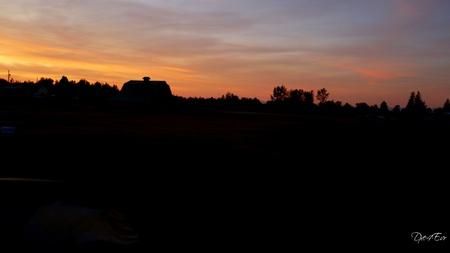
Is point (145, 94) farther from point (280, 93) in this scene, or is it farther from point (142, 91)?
point (280, 93)

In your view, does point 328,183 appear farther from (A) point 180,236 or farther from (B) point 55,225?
(B) point 55,225

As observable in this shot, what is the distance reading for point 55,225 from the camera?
8.14 feet

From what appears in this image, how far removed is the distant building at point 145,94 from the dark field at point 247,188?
3857cm

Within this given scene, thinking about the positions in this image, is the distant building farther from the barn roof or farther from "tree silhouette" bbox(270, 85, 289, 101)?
"tree silhouette" bbox(270, 85, 289, 101)

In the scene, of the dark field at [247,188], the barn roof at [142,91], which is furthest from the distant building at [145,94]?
the dark field at [247,188]

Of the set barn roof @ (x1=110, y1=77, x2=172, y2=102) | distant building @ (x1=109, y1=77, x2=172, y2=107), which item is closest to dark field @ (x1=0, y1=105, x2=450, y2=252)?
distant building @ (x1=109, y1=77, x2=172, y2=107)

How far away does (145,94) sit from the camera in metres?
52.5

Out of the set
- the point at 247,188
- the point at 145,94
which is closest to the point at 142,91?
the point at 145,94

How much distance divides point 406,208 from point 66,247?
6.33 metres

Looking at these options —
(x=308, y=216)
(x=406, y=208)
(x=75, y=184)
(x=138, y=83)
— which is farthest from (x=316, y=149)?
(x=138, y=83)

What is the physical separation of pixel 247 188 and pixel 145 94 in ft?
158

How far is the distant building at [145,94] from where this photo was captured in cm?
5188

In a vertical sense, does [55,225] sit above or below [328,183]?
above

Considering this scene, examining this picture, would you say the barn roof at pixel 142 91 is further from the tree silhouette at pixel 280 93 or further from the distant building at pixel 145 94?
the tree silhouette at pixel 280 93
